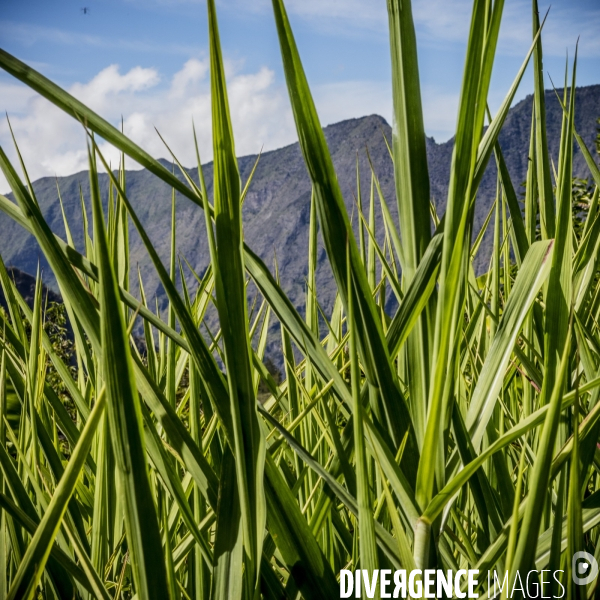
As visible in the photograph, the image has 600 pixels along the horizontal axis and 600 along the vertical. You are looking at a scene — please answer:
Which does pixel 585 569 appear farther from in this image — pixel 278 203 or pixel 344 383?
pixel 278 203

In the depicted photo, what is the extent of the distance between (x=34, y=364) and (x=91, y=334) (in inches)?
10.3

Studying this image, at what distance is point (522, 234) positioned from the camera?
436 millimetres

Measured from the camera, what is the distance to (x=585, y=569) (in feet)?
1.19

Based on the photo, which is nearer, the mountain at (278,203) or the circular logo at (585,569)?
the circular logo at (585,569)

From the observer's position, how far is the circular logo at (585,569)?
34cm

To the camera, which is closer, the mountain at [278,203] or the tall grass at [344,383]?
the tall grass at [344,383]

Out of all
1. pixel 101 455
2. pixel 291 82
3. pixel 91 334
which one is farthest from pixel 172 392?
pixel 291 82

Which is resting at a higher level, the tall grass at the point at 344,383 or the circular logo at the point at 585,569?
the tall grass at the point at 344,383

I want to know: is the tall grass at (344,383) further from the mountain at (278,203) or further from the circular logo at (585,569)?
the mountain at (278,203)

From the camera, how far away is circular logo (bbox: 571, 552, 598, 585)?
344 mm

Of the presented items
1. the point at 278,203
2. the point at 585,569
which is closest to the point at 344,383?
the point at 585,569

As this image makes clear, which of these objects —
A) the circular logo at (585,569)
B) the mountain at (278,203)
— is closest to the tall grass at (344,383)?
the circular logo at (585,569)

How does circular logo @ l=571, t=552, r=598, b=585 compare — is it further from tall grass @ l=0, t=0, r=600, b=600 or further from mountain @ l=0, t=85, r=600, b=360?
mountain @ l=0, t=85, r=600, b=360

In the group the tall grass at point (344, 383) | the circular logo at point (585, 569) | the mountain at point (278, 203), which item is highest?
the mountain at point (278, 203)
